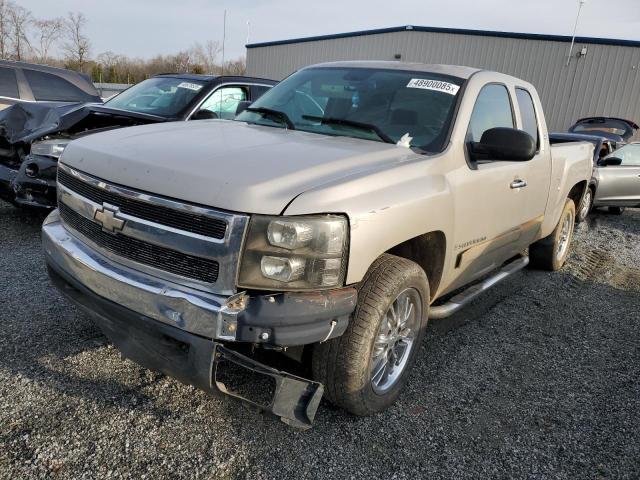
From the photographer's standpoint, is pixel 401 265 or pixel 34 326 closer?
pixel 401 265

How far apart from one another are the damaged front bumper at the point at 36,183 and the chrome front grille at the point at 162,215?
9.29ft

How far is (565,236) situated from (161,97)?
5.08 m

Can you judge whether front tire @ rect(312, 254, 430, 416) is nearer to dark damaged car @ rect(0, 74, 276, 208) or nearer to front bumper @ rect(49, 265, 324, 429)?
front bumper @ rect(49, 265, 324, 429)

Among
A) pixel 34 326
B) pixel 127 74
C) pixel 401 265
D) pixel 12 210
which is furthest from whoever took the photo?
pixel 127 74

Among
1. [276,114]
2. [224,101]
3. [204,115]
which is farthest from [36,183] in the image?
[276,114]

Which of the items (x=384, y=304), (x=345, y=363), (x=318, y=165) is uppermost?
(x=318, y=165)

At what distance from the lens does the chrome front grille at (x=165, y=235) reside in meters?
2.18

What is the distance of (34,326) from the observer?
138 inches

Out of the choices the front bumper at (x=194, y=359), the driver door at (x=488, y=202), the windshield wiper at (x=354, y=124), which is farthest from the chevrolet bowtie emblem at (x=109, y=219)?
the driver door at (x=488, y=202)

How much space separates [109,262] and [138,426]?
820 millimetres

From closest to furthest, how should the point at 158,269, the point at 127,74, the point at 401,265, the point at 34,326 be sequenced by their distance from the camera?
1. the point at 158,269
2. the point at 401,265
3. the point at 34,326
4. the point at 127,74

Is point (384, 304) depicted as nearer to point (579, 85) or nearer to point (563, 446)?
point (563, 446)

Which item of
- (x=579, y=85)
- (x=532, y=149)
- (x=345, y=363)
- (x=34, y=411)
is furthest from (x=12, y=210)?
(x=579, y=85)

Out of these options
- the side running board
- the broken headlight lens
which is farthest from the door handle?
the broken headlight lens
